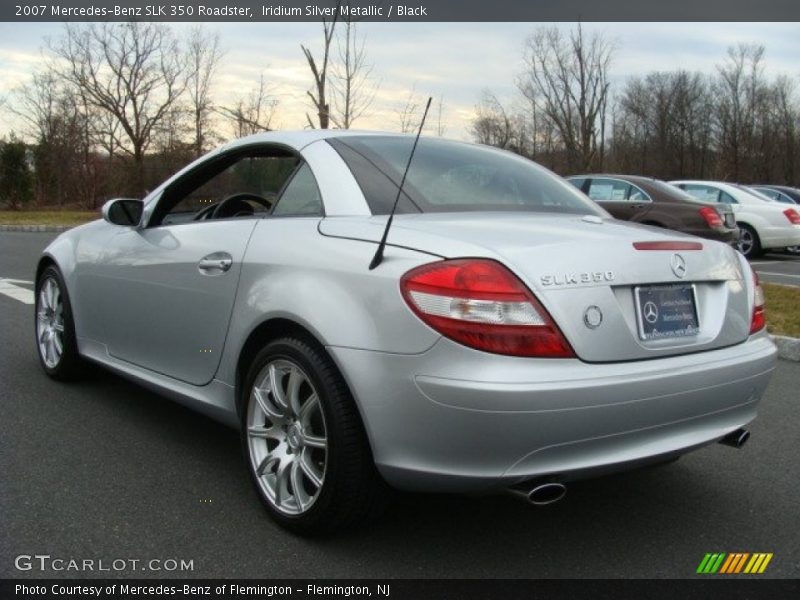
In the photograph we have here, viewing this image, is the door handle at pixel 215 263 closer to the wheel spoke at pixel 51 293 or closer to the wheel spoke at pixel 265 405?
the wheel spoke at pixel 265 405

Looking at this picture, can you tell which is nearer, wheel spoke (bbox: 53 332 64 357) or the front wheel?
wheel spoke (bbox: 53 332 64 357)

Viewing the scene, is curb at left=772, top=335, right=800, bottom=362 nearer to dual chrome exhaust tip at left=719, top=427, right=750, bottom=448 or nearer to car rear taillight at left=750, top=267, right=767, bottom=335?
car rear taillight at left=750, top=267, right=767, bottom=335

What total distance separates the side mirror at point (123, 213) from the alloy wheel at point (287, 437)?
1.47 m

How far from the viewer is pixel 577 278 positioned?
2.31 metres

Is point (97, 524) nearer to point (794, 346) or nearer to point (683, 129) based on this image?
point (794, 346)

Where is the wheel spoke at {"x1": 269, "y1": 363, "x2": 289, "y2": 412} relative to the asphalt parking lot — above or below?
above

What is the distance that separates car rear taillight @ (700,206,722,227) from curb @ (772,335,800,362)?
4.51 m

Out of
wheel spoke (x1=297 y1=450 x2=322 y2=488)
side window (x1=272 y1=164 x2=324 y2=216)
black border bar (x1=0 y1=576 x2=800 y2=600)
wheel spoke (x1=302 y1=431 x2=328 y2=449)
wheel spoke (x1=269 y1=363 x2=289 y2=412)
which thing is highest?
side window (x1=272 y1=164 x2=324 y2=216)

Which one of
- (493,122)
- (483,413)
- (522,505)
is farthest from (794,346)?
(493,122)

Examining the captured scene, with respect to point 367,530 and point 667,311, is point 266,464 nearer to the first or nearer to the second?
point 367,530

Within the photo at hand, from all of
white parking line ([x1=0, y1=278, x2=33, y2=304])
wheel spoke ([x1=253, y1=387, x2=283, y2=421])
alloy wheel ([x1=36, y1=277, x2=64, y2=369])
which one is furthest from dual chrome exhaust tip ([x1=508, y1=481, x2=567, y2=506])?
white parking line ([x1=0, y1=278, x2=33, y2=304])

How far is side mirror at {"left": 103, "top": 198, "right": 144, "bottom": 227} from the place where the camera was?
3816mm

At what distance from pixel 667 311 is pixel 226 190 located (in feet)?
7.81

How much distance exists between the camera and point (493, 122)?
108 ft
